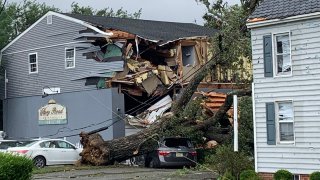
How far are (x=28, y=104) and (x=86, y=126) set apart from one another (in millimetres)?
5080

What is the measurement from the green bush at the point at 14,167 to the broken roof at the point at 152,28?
17889 mm

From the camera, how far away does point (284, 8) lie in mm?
19859

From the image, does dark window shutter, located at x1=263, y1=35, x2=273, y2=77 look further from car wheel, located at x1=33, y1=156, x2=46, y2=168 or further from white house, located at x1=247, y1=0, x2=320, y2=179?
car wheel, located at x1=33, y1=156, x2=46, y2=168

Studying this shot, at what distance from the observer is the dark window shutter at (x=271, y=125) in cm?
1961

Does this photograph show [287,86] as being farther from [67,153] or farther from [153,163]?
[67,153]

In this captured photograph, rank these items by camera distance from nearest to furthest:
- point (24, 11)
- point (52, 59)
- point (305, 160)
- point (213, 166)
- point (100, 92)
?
point (305, 160) → point (213, 166) → point (100, 92) → point (52, 59) → point (24, 11)

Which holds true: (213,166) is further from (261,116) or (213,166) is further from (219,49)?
(219,49)

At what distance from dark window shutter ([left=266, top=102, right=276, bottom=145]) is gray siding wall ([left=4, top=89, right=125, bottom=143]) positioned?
42.5ft

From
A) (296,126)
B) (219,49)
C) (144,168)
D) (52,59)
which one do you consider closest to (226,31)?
(219,49)

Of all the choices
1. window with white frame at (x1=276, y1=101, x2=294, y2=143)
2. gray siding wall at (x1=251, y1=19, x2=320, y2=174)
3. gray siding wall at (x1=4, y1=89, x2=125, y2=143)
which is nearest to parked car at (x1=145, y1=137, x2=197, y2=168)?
gray siding wall at (x1=4, y1=89, x2=125, y2=143)

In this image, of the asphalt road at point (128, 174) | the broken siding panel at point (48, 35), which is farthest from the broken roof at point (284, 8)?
the broken siding panel at point (48, 35)

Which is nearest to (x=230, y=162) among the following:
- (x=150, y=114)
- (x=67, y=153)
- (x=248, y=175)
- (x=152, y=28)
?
(x=248, y=175)

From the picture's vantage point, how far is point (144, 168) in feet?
87.2

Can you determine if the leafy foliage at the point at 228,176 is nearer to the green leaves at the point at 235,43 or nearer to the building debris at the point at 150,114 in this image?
the green leaves at the point at 235,43
